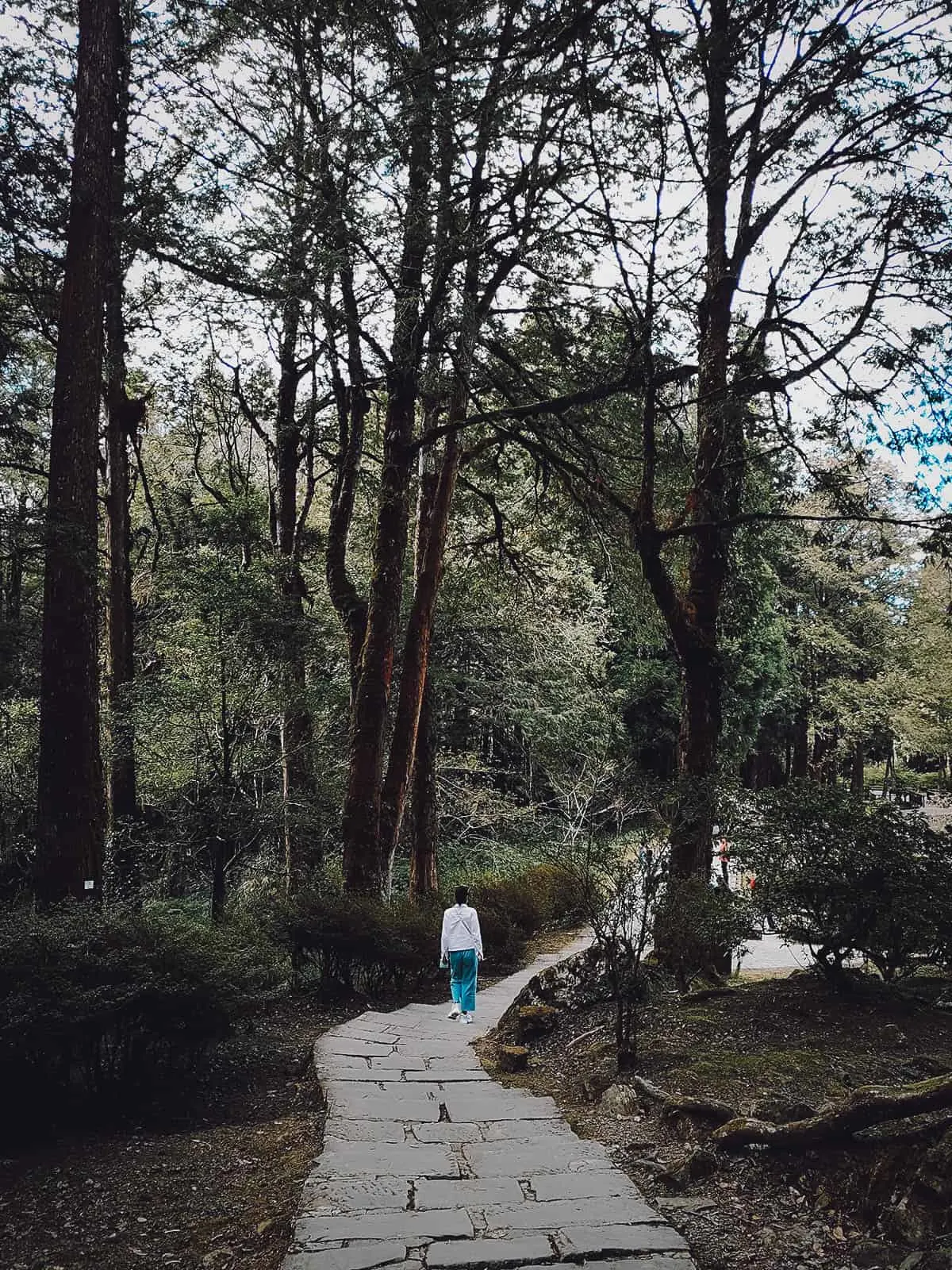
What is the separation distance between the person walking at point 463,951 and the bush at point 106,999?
116 inches

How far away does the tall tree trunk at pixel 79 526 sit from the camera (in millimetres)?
7504

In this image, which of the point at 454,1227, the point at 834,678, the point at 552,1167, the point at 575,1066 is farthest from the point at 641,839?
the point at 834,678

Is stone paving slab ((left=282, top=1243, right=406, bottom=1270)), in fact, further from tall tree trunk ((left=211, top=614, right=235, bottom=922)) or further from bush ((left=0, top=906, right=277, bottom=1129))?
tall tree trunk ((left=211, top=614, right=235, bottom=922))

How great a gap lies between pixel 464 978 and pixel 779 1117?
5.33m

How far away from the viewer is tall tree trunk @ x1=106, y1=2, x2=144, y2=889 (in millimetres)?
13922

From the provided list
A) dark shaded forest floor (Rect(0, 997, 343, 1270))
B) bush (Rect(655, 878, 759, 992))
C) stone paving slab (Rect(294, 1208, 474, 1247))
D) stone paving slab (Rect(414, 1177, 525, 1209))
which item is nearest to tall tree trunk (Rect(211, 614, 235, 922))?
dark shaded forest floor (Rect(0, 997, 343, 1270))

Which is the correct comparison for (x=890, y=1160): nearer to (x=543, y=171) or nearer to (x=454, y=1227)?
(x=454, y=1227)

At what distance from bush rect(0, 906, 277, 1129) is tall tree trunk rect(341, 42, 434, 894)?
15.3 feet

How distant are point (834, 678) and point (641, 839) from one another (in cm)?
2844

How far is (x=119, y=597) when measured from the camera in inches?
586

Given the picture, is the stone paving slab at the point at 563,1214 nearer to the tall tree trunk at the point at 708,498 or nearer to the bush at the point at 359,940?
the bush at the point at 359,940

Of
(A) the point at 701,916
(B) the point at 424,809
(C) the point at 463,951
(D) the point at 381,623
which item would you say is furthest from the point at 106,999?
(B) the point at 424,809

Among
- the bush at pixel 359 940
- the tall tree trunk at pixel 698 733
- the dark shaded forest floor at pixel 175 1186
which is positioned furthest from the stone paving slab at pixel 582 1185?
the tall tree trunk at pixel 698 733

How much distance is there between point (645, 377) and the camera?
915 cm
